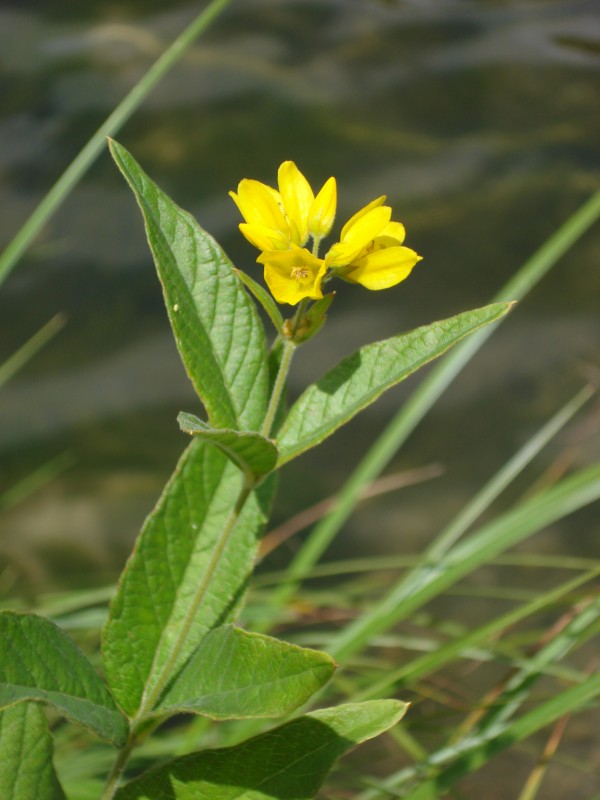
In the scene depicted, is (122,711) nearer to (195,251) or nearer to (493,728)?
(195,251)

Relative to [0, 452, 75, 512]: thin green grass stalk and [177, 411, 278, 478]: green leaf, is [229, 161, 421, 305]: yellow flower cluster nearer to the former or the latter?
[177, 411, 278, 478]: green leaf

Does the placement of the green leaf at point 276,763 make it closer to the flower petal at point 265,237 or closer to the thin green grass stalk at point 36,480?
the flower petal at point 265,237

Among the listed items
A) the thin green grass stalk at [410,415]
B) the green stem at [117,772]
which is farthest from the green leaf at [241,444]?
the thin green grass stalk at [410,415]

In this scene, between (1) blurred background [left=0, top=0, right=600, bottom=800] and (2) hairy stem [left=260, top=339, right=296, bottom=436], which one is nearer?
(2) hairy stem [left=260, top=339, right=296, bottom=436]

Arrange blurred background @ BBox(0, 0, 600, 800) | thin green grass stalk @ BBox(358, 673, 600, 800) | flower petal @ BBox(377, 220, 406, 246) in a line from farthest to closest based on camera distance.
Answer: blurred background @ BBox(0, 0, 600, 800) < thin green grass stalk @ BBox(358, 673, 600, 800) < flower petal @ BBox(377, 220, 406, 246)

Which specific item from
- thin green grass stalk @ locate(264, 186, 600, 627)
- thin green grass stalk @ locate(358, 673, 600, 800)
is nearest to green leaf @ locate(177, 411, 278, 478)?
thin green grass stalk @ locate(358, 673, 600, 800)

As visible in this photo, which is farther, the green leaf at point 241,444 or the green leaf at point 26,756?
the green leaf at point 26,756
